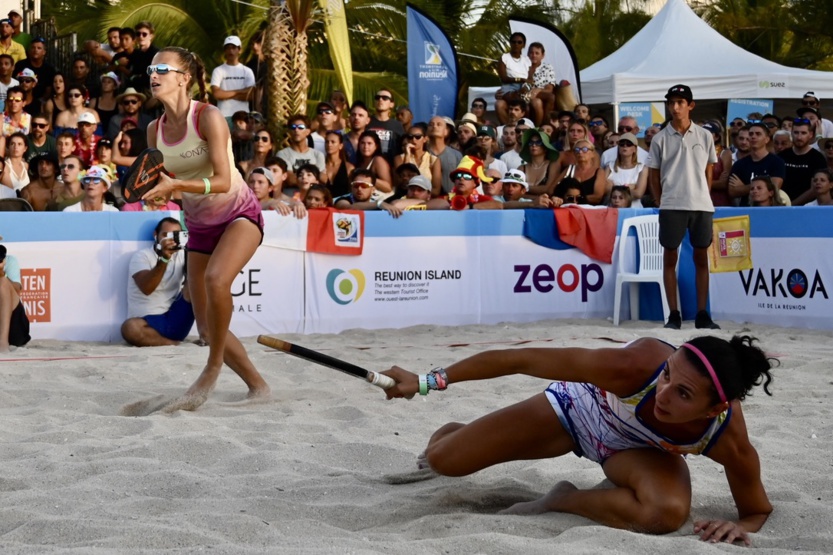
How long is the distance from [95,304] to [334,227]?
6.60 feet

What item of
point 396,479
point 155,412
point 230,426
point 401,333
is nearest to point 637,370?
point 396,479

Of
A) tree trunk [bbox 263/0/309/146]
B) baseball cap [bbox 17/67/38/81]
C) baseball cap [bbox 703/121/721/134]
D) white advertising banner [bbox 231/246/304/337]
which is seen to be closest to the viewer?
white advertising banner [bbox 231/246/304/337]

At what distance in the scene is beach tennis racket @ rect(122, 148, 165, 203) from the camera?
4836 mm

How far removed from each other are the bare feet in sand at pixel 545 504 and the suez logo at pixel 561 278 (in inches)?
235

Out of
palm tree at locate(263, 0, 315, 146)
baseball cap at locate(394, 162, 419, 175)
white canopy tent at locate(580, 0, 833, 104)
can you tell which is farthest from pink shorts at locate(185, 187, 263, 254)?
white canopy tent at locate(580, 0, 833, 104)

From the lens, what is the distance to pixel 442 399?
582cm

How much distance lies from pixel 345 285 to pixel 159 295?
1617 millimetres

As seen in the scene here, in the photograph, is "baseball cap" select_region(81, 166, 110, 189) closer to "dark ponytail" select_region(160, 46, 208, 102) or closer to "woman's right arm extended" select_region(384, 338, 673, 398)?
"dark ponytail" select_region(160, 46, 208, 102)

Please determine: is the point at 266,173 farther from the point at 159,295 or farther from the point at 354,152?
the point at 354,152

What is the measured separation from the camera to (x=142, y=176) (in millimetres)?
4887

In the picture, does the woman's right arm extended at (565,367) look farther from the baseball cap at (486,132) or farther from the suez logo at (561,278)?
the baseball cap at (486,132)

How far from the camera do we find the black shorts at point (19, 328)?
7.61 m

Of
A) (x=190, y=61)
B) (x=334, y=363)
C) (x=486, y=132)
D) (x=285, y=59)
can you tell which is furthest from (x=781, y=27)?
(x=334, y=363)

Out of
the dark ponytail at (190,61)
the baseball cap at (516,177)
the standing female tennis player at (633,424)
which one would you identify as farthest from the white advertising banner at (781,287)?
the standing female tennis player at (633,424)
